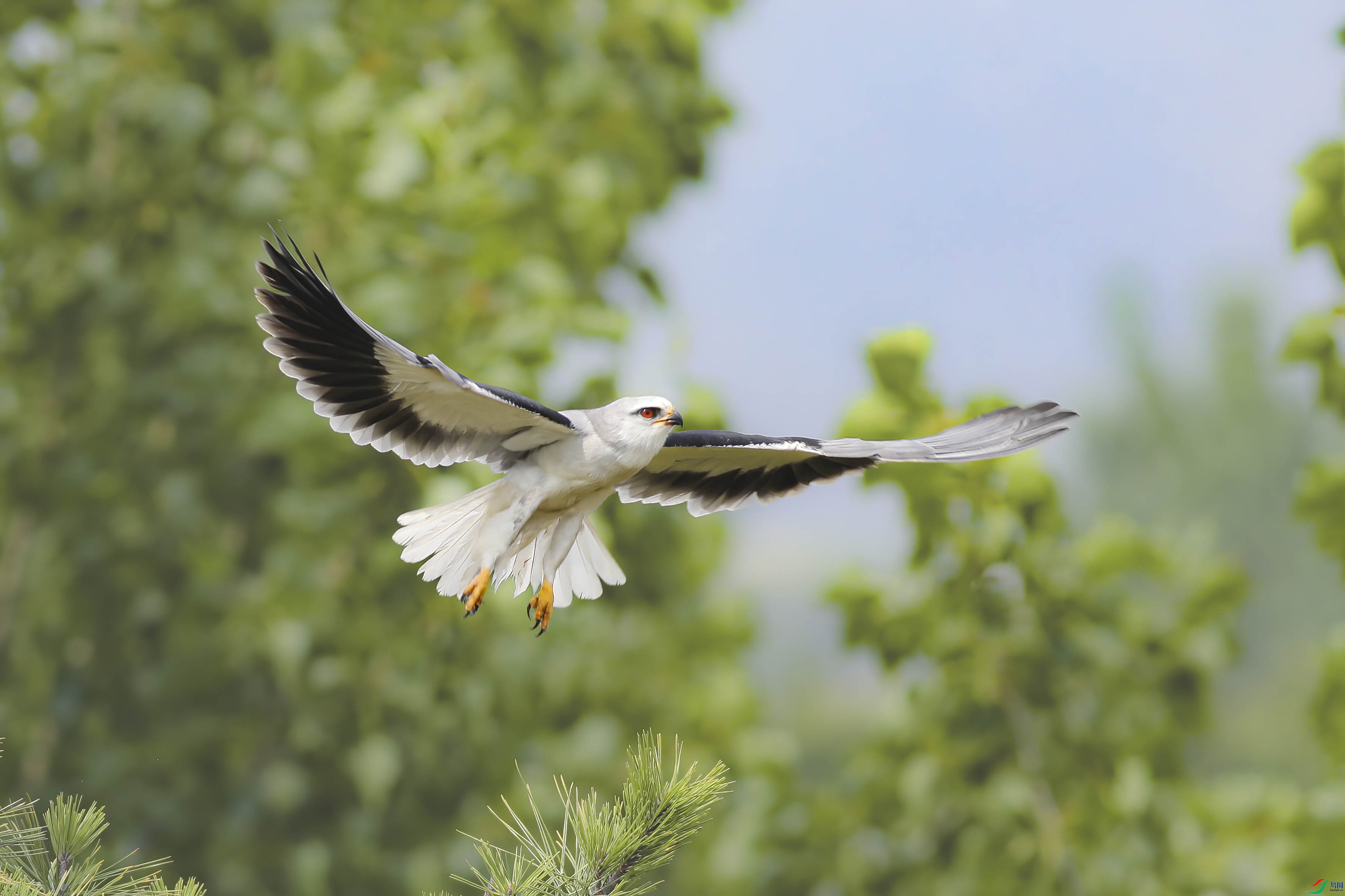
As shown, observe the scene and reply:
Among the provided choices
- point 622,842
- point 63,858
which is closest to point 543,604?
point 622,842

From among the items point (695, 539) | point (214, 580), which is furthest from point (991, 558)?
point (214, 580)

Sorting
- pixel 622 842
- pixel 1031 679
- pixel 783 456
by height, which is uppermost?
pixel 783 456

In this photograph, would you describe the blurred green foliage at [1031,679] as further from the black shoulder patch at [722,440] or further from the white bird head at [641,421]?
the white bird head at [641,421]

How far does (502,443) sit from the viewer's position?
51.7 inches

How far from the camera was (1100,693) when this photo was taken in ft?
6.73

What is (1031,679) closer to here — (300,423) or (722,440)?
(722,440)

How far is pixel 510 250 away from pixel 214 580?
1.27m

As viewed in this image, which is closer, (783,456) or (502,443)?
(502,443)

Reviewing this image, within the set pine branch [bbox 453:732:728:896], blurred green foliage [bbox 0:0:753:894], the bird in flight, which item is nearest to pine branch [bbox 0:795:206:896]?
pine branch [bbox 453:732:728:896]

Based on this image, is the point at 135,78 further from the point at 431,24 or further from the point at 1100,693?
→ the point at 1100,693

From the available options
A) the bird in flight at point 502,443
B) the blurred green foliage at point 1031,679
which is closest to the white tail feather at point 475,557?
the bird in flight at point 502,443

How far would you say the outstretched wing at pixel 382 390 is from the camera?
45.0 inches

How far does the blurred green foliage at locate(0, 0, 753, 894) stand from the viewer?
2688 mm

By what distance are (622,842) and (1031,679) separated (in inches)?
49.4
